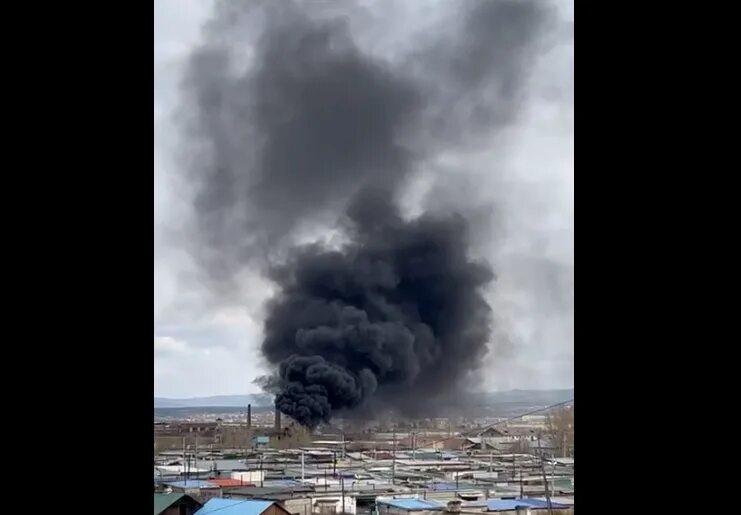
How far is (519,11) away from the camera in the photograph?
4504 mm

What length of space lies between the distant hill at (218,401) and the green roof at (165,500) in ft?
1.26

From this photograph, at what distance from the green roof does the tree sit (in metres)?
1.70

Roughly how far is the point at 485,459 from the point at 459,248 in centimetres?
121

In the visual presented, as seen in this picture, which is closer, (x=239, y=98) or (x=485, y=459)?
(x=485, y=459)

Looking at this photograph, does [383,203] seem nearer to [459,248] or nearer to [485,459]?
[459,248]

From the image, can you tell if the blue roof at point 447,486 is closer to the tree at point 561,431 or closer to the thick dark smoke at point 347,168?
the tree at point 561,431

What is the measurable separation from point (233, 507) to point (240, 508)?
1.3 inches

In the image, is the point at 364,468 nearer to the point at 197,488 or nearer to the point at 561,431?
the point at 197,488

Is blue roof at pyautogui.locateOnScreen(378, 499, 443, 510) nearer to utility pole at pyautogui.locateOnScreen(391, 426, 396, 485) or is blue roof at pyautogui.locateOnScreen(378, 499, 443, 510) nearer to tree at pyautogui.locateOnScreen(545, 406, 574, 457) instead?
utility pole at pyautogui.locateOnScreen(391, 426, 396, 485)

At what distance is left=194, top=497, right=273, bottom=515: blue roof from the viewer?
139 inches

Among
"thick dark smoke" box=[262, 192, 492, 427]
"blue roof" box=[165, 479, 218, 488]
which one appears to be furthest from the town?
"thick dark smoke" box=[262, 192, 492, 427]
